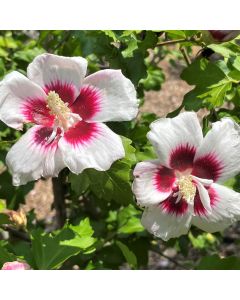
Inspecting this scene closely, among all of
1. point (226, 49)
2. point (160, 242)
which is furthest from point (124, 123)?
point (160, 242)

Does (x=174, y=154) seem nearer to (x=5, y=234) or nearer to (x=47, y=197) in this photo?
(x=5, y=234)

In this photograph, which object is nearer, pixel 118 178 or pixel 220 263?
pixel 118 178

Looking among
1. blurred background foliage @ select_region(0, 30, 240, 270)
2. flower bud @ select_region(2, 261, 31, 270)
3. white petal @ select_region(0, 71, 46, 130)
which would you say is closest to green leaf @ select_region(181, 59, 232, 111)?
blurred background foliage @ select_region(0, 30, 240, 270)

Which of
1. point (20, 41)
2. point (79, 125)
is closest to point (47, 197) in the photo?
point (20, 41)

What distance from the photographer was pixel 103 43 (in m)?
1.72

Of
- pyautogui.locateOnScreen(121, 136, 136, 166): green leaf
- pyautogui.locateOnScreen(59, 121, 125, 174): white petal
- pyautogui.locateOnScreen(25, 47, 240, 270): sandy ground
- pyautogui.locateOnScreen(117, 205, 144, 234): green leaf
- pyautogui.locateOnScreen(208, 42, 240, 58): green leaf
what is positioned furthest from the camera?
pyautogui.locateOnScreen(25, 47, 240, 270): sandy ground

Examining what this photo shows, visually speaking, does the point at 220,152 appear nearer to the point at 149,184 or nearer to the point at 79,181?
the point at 149,184

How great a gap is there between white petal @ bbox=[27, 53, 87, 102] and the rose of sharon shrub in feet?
0.70

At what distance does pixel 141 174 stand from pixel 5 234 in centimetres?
166

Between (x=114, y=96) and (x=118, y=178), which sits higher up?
(x=114, y=96)

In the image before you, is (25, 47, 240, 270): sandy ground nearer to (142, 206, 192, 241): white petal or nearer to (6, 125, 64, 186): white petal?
(142, 206, 192, 241): white petal

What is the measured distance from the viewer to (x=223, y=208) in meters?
1.33

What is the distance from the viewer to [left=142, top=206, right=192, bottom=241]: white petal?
1343mm

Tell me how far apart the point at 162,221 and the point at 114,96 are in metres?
0.31
